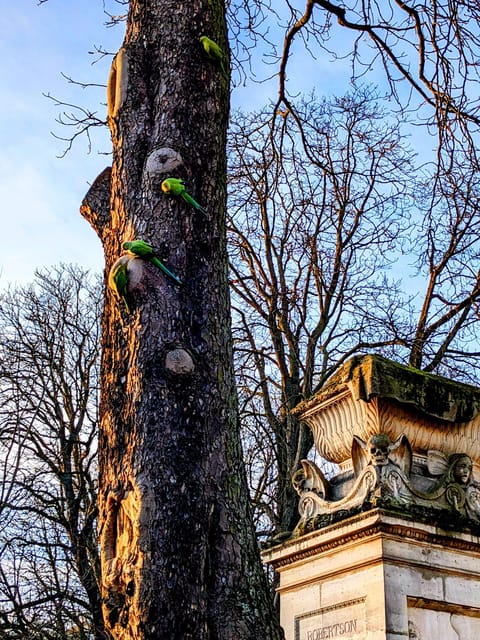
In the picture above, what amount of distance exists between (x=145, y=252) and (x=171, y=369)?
0.53 meters

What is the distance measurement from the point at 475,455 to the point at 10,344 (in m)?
12.3

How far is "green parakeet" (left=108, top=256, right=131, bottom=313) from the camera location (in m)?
3.82

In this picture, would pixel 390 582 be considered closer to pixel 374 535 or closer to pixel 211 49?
pixel 374 535

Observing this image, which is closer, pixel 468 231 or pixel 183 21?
pixel 183 21

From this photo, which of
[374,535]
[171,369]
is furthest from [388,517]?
[171,369]

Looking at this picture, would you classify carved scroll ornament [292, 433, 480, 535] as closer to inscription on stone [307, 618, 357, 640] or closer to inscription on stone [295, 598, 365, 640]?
inscription on stone [295, 598, 365, 640]

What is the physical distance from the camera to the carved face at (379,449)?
631cm

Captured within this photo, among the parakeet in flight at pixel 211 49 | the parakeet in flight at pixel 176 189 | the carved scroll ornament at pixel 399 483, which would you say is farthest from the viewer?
the carved scroll ornament at pixel 399 483

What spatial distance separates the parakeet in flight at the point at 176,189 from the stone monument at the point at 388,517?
282 centimetres

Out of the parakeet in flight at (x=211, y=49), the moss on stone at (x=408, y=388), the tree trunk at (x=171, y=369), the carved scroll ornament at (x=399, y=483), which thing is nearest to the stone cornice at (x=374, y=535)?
the carved scroll ornament at (x=399, y=483)

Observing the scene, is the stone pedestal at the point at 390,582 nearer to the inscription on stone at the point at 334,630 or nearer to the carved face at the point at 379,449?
the inscription on stone at the point at 334,630

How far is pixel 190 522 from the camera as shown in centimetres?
345

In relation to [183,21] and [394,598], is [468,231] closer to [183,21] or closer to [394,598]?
[394,598]

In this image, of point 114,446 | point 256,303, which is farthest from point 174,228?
point 256,303
